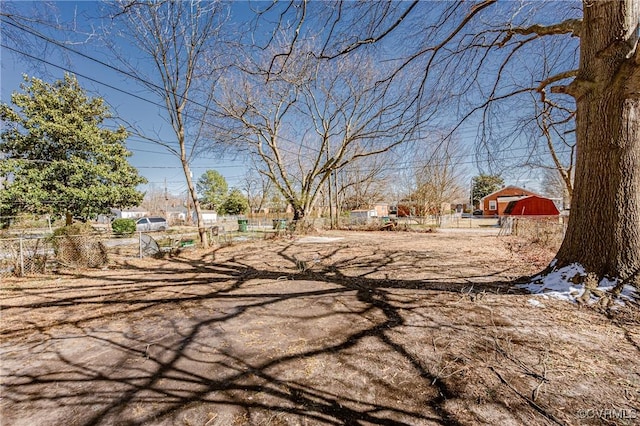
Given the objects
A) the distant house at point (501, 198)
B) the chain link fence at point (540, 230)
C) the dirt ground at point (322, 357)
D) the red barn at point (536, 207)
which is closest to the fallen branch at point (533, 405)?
the dirt ground at point (322, 357)

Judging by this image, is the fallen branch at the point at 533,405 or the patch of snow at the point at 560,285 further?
the patch of snow at the point at 560,285

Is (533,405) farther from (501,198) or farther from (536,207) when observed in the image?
(501,198)

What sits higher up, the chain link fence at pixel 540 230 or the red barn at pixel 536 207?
the red barn at pixel 536 207

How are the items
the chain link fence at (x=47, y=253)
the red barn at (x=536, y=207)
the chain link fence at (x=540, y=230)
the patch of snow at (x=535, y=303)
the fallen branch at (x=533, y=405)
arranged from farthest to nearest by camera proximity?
the red barn at (x=536, y=207) → the chain link fence at (x=540, y=230) → the chain link fence at (x=47, y=253) → the patch of snow at (x=535, y=303) → the fallen branch at (x=533, y=405)

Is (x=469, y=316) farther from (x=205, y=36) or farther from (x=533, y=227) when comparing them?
(x=205, y=36)

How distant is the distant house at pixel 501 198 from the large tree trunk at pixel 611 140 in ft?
102

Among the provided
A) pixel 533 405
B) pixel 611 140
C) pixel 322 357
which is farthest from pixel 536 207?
pixel 322 357

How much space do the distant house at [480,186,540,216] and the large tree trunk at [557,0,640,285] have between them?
102ft

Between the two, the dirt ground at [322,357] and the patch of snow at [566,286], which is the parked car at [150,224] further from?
the patch of snow at [566,286]

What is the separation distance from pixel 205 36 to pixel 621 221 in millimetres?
11290

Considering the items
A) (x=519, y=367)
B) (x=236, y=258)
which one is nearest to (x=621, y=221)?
(x=519, y=367)

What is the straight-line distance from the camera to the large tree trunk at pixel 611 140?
3.15m

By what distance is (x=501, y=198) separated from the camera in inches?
1228

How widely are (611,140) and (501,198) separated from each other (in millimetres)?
33643
